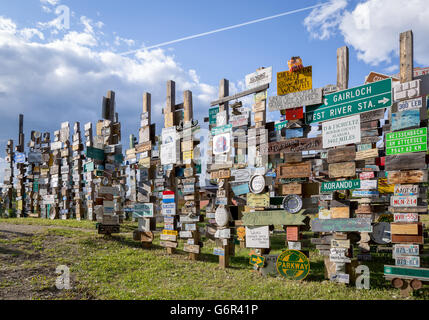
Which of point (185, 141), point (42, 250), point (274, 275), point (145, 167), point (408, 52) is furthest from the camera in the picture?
point (145, 167)

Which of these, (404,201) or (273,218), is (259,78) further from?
(404,201)

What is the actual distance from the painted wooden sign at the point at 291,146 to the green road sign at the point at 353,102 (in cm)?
54

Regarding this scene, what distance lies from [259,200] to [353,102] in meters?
3.54

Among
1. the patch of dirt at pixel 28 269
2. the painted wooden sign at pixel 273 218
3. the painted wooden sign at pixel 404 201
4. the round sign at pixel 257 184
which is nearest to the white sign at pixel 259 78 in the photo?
the round sign at pixel 257 184

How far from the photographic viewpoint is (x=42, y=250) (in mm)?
11258

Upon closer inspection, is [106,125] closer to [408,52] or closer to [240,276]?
A: [240,276]

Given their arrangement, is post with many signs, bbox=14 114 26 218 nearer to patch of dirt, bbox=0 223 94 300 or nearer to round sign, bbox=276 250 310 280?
patch of dirt, bbox=0 223 94 300

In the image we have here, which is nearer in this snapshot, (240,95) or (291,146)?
(291,146)

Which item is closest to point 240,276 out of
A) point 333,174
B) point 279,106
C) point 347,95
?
point 333,174

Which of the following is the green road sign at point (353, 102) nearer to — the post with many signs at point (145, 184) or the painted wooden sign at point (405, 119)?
the painted wooden sign at point (405, 119)

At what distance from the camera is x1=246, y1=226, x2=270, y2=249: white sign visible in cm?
956

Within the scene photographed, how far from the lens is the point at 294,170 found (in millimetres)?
9242

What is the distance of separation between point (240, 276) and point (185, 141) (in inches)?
193

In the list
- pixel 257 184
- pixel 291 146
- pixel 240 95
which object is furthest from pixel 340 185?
pixel 240 95
